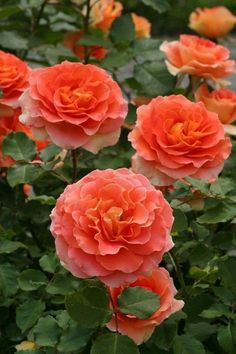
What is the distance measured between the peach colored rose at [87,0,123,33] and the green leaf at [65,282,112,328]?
33.7 inches

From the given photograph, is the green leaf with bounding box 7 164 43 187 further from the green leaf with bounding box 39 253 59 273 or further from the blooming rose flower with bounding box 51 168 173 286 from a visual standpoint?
the blooming rose flower with bounding box 51 168 173 286

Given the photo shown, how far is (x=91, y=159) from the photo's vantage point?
1438 mm

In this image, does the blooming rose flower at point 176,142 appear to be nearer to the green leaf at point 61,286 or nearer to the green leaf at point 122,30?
the green leaf at point 61,286

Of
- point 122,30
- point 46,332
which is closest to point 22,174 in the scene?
point 46,332

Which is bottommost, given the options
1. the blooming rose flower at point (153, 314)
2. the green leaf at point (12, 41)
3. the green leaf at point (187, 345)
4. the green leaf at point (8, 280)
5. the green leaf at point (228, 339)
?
the green leaf at point (12, 41)

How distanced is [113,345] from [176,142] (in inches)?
11.1

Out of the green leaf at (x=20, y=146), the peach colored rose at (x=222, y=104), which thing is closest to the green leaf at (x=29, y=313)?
the green leaf at (x=20, y=146)

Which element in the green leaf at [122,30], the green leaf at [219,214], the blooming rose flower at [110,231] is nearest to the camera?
the blooming rose flower at [110,231]

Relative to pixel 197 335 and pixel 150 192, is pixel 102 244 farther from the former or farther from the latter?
pixel 197 335

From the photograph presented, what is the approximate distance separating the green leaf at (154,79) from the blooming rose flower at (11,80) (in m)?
0.26

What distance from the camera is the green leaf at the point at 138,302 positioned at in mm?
922

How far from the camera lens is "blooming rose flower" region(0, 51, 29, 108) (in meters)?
1.28

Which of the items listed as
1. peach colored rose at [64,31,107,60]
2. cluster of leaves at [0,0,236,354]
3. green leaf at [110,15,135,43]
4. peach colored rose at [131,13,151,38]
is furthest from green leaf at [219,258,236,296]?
peach colored rose at [131,13,151,38]

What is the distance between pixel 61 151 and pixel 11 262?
20cm
